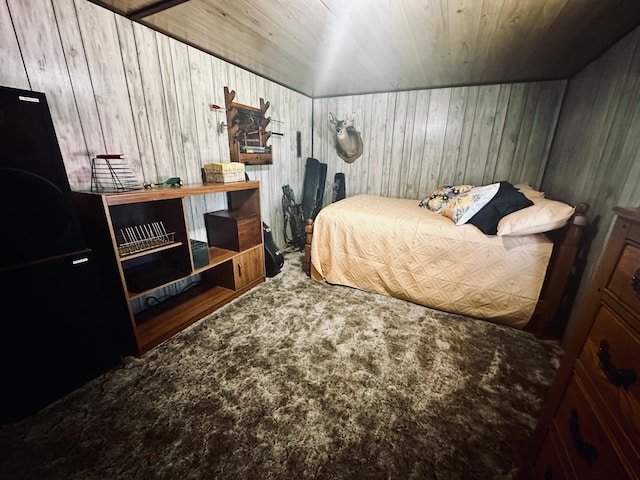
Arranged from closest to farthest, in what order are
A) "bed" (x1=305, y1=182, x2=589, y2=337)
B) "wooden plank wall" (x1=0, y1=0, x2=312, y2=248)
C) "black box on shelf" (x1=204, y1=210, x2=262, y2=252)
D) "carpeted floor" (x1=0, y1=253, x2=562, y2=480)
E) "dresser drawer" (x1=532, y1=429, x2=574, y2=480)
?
1. "dresser drawer" (x1=532, y1=429, x2=574, y2=480)
2. "carpeted floor" (x1=0, y1=253, x2=562, y2=480)
3. "wooden plank wall" (x1=0, y1=0, x2=312, y2=248)
4. "bed" (x1=305, y1=182, x2=589, y2=337)
5. "black box on shelf" (x1=204, y1=210, x2=262, y2=252)

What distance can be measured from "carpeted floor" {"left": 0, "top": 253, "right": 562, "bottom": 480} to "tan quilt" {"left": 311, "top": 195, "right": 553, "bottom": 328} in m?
0.22

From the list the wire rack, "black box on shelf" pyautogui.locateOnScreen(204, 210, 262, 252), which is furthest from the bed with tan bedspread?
the wire rack

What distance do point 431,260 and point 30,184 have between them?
7.94 ft

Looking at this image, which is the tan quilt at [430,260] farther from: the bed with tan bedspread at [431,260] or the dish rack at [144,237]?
the dish rack at [144,237]

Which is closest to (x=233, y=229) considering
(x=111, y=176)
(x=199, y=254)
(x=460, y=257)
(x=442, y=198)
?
(x=199, y=254)

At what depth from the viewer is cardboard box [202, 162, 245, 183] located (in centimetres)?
209

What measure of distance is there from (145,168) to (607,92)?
329cm

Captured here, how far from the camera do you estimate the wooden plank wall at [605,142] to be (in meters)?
1.46

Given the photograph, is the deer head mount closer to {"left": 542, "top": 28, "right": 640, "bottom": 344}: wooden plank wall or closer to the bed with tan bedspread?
the bed with tan bedspread

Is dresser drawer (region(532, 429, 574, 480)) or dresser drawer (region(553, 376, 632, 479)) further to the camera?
dresser drawer (region(532, 429, 574, 480))

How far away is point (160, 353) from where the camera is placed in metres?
1.66

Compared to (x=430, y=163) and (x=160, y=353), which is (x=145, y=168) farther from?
(x=430, y=163)

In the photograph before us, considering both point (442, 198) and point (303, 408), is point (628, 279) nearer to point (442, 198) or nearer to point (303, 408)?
point (303, 408)

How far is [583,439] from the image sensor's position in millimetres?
668
